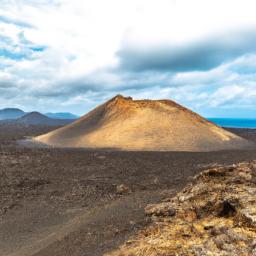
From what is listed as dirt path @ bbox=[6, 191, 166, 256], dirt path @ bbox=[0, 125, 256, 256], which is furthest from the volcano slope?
dirt path @ bbox=[6, 191, 166, 256]

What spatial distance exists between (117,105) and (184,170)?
30.2 meters

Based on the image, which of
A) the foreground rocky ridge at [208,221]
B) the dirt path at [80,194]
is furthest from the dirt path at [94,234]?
the foreground rocky ridge at [208,221]

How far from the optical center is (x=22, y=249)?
1066cm

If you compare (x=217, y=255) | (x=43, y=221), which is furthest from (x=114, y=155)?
(x=217, y=255)

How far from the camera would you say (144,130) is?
147ft

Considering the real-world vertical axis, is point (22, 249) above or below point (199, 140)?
below

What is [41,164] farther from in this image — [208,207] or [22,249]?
[208,207]

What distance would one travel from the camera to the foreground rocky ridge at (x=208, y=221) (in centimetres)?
655

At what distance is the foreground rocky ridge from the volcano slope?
29393 millimetres

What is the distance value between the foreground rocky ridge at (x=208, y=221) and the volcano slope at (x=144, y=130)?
1157 inches

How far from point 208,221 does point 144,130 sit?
3702 centimetres

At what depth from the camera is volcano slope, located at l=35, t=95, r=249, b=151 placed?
41250mm

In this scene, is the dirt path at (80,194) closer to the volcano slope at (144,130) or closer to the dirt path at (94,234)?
the dirt path at (94,234)

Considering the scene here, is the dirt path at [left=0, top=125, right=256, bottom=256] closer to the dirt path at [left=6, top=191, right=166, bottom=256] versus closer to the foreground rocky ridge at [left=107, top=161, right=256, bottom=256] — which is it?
the dirt path at [left=6, top=191, right=166, bottom=256]
